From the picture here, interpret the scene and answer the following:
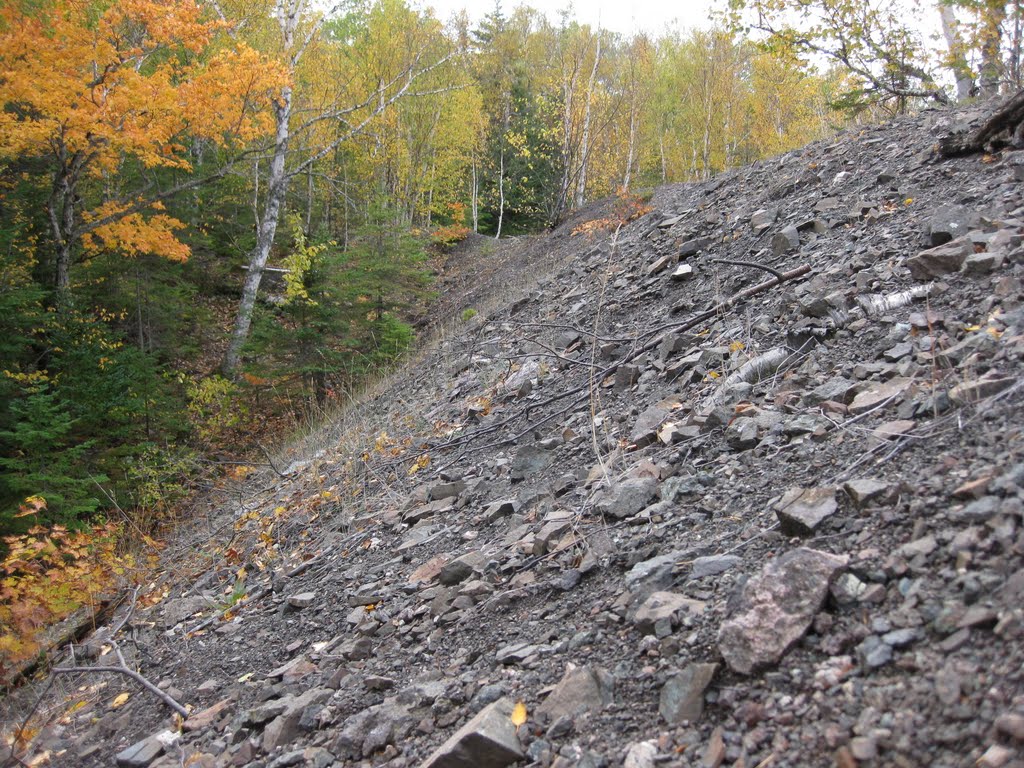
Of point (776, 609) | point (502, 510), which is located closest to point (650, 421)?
point (502, 510)

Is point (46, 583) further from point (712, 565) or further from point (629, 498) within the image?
point (712, 565)

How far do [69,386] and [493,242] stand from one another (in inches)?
630

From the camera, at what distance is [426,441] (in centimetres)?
610

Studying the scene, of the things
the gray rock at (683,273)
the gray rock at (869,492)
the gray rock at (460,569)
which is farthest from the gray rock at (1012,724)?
the gray rock at (683,273)

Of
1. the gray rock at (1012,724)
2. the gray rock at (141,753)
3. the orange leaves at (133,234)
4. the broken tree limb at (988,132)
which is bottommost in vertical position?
the gray rock at (141,753)

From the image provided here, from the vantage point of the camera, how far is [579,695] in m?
2.16

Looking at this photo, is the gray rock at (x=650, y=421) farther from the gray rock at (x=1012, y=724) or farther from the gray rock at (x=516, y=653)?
the gray rock at (x=1012, y=724)

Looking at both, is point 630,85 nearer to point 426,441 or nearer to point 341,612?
point 426,441

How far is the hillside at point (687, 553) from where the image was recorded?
1780 mm

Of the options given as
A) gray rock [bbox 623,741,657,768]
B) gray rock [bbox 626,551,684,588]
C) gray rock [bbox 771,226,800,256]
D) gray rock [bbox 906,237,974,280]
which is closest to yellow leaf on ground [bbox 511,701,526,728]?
gray rock [bbox 623,741,657,768]

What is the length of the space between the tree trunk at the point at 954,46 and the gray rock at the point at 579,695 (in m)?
9.69

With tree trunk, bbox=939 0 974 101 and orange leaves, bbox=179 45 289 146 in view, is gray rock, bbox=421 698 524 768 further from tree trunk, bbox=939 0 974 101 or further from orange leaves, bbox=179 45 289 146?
orange leaves, bbox=179 45 289 146

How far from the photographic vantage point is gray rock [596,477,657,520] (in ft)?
10.6

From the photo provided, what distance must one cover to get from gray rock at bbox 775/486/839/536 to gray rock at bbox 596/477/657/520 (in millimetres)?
826
